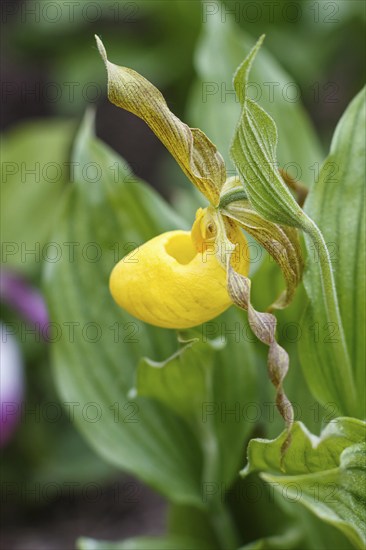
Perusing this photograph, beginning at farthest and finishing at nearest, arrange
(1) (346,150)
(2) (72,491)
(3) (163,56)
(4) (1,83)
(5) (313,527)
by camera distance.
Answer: (4) (1,83), (3) (163,56), (2) (72,491), (5) (313,527), (1) (346,150)

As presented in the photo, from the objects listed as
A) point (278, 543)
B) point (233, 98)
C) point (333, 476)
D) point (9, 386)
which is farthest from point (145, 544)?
point (233, 98)

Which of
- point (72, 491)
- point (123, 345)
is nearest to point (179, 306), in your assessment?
point (123, 345)

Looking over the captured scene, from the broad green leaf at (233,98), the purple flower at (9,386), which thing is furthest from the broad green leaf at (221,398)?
the purple flower at (9,386)

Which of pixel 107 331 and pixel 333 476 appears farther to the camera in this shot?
pixel 107 331

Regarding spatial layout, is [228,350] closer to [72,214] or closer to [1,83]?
[72,214]

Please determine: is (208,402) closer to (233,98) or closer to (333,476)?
(333,476)

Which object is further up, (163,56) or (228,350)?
(163,56)

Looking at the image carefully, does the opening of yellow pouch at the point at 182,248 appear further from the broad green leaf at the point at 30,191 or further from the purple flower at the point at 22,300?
the broad green leaf at the point at 30,191
